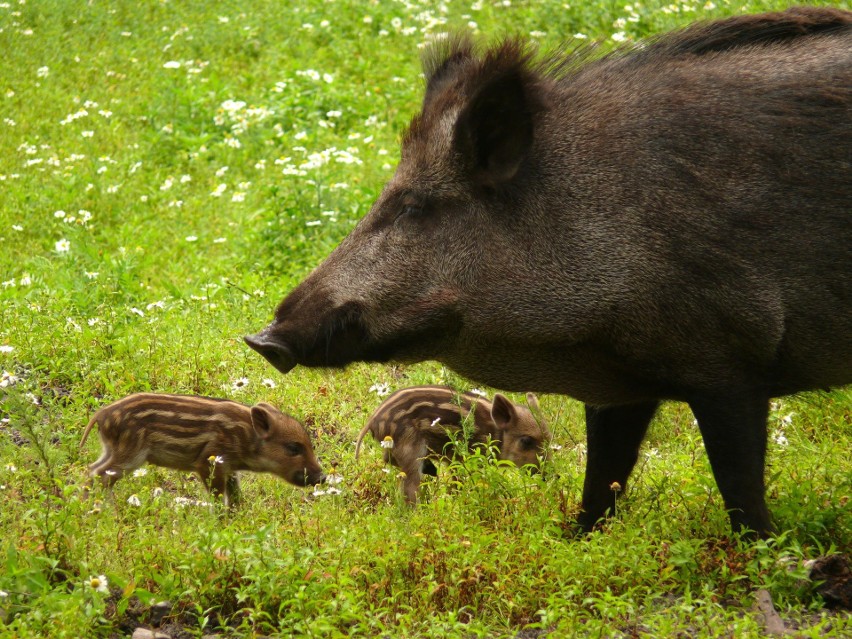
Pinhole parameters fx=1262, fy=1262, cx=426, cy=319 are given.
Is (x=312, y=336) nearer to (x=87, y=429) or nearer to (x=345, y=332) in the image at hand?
(x=345, y=332)

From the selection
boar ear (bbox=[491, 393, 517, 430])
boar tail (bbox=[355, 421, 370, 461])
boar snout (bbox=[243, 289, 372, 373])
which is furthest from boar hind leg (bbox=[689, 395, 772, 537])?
boar tail (bbox=[355, 421, 370, 461])

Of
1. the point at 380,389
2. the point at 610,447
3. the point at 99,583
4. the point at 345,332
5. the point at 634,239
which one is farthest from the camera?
the point at 380,389

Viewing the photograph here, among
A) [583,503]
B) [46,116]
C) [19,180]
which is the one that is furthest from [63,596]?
[46,116]

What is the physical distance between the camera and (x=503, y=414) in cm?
629

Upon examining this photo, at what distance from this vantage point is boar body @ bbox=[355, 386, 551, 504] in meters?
6.09

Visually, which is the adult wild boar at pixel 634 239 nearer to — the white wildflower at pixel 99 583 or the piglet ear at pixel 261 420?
the white wildflower at pixel 99 583

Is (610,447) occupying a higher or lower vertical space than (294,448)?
higher

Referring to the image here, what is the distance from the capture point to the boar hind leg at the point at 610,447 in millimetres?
5195

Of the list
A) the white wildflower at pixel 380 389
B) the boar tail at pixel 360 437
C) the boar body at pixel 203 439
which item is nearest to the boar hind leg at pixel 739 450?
the boar tail at pixel 360 437

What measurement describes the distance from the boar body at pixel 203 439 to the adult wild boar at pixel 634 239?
1386mm

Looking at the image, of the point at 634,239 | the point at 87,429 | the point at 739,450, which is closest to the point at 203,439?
the point at 87,429

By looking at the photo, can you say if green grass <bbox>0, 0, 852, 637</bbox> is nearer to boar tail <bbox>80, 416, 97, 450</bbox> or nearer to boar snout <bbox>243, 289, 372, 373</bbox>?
boar tail <bbox>80, 416, 97, 450</bbox>

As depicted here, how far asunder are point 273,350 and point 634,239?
139 centimetres

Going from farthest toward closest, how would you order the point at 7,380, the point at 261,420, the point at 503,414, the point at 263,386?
the point at 263,386
the point at 503,414
the point at 261,420
the point at 7,380
